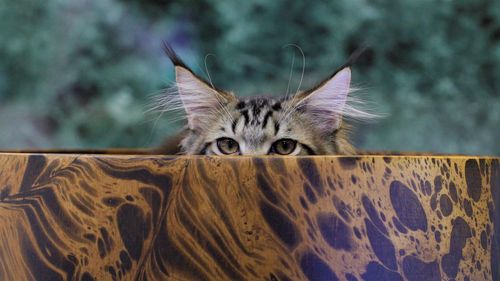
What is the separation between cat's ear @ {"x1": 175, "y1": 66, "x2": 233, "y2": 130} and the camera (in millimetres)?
1034

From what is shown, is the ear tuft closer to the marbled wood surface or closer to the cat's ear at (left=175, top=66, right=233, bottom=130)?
the cat's ear at (left=175, top=66, right=233, bottom=130)

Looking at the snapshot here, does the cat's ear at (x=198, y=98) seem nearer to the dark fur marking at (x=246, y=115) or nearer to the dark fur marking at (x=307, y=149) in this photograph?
the dark fur marking at (x=246, y=115)

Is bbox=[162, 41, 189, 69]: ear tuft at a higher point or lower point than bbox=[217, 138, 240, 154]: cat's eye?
higher

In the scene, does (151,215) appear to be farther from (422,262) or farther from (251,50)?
(251,50)

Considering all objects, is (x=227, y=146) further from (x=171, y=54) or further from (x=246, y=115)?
(x=171, y=54)

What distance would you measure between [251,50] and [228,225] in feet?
4.24

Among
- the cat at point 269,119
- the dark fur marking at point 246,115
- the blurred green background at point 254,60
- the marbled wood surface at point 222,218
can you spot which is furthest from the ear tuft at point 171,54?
the blurred green background at point 254,60

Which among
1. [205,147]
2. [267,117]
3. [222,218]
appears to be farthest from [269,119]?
[222,218]

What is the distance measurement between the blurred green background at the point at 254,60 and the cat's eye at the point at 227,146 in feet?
2.08

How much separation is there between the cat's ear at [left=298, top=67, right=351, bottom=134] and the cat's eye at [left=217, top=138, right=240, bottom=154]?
12 cm

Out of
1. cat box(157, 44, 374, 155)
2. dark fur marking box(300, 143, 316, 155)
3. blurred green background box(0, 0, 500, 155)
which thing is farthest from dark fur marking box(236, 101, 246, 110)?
blurred green background box(0, 0, 500, 155)

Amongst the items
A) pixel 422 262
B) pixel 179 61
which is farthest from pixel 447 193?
pixel 179 61

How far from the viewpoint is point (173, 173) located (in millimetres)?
439

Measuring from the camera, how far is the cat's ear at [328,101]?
958 mm
